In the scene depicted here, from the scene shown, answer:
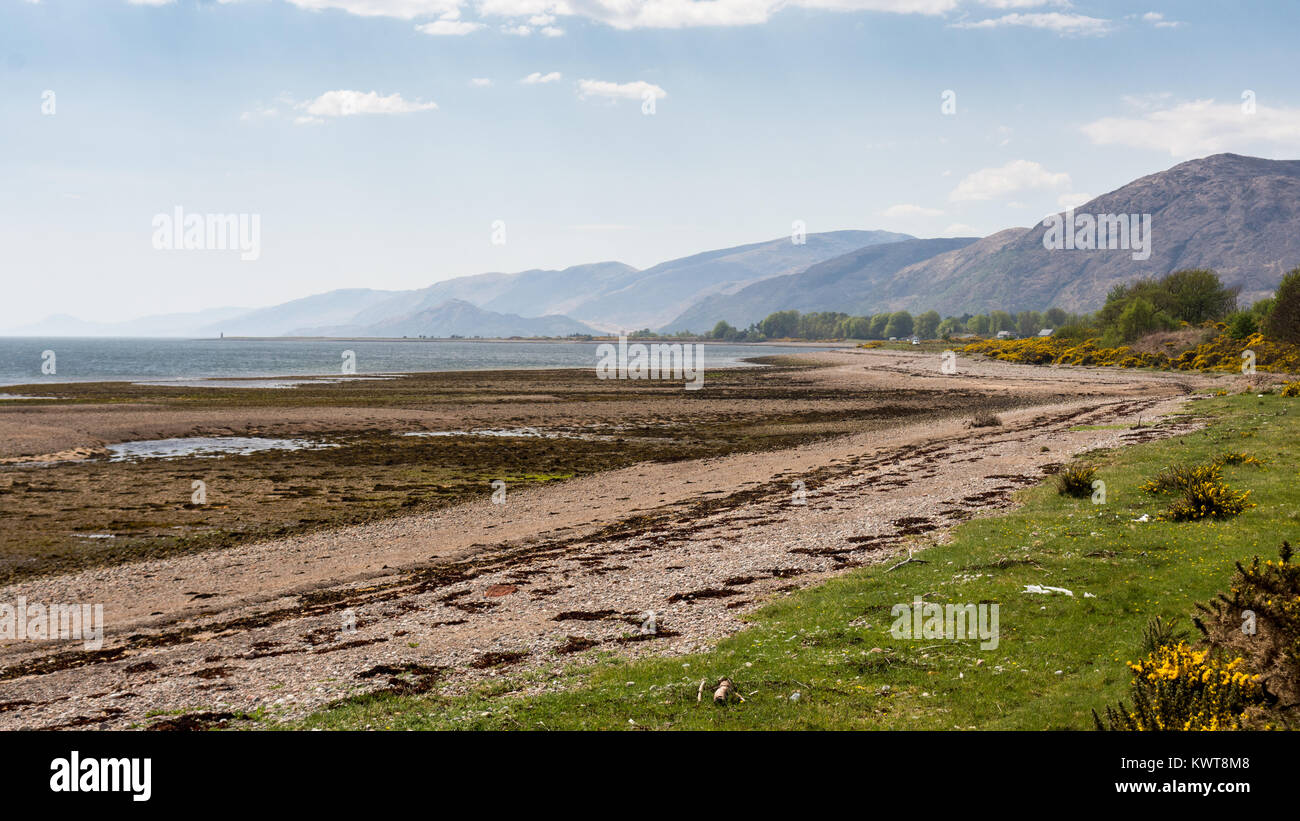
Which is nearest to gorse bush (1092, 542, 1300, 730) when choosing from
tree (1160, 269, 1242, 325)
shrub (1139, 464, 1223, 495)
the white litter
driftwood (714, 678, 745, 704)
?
the white litter

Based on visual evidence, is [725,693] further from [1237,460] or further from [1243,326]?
[1243,326]

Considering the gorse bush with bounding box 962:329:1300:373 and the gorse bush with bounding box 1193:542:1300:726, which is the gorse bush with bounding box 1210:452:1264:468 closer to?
the gorse bush with bounding box 1193:542:1300:726

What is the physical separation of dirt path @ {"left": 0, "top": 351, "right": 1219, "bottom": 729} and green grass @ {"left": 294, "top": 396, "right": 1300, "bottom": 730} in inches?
58.9

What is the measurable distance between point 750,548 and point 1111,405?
46.6 m

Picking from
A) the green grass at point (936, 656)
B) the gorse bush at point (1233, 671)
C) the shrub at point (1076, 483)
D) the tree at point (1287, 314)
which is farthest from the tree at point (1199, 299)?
the gorse bush at point (1233, 671)

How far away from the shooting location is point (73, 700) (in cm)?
1355

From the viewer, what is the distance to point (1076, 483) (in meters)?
22.4

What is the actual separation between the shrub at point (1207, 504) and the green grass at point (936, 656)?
0.57 m

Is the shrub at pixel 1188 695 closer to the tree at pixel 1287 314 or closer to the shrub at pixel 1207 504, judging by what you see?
the shrub at pixel 1207 504
